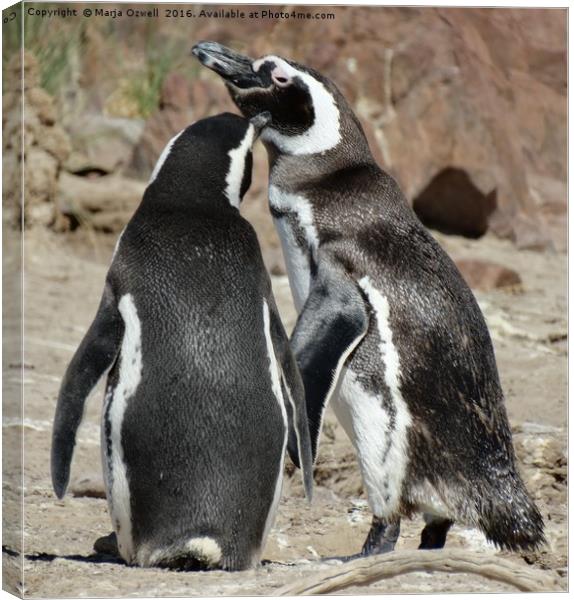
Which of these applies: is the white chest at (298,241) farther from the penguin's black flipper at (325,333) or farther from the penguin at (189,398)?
the penguin at (189,398)

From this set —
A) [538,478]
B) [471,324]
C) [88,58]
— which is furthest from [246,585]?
[88,58]

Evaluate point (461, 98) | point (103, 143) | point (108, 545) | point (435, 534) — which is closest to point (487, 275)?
point (461, 98)

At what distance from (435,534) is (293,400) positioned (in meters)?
0.67

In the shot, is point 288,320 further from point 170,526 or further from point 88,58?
Answer: point 170,526

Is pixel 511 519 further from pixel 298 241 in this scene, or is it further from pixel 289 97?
pixel 289 97

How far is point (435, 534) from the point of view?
3.57 m

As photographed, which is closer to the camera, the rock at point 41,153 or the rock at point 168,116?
the rock at point 41,153

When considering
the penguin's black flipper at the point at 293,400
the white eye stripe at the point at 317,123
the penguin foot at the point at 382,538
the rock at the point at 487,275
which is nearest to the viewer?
the penguin's black flipper at the point at 293,400

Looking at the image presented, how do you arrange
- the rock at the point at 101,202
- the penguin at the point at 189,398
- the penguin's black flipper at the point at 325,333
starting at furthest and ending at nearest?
the rock at the point at 101,202, the penguin's black flipper at the point at 325,333, the penguin at the point at 189,398

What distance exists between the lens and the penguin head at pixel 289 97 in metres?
3.86

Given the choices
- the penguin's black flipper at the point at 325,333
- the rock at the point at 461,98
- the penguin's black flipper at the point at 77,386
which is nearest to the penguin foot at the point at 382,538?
the penguin's black flipper at the point at 325,333

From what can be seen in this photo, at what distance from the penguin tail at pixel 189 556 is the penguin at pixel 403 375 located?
431mm

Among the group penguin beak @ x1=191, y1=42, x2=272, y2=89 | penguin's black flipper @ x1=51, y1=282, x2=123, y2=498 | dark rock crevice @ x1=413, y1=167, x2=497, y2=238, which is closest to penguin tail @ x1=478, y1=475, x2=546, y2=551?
penguin's black flipper @ x1=51, y1=282, x2=123, y2=498

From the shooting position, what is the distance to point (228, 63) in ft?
12.8
